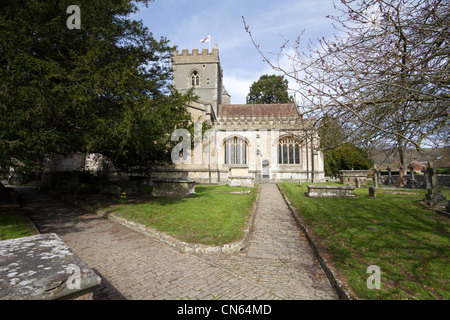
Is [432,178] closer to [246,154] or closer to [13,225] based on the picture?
[13,225]

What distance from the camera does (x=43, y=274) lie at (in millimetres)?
1659

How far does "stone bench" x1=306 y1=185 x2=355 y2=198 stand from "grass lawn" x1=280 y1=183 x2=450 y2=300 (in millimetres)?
3432

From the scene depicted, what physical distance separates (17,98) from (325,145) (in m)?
7.86

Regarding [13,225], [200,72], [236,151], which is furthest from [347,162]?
[13,225]

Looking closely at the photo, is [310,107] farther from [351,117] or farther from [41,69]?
[41,69]

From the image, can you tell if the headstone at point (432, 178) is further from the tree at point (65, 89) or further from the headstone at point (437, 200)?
the tree at point (65, 89)

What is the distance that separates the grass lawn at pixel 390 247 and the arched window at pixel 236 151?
19347 millimetres

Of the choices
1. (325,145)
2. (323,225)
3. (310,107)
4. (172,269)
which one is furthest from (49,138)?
(323,225)

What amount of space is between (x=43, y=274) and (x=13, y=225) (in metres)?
6.08

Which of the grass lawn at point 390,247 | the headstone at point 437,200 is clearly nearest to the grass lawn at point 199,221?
the grass lawn at point 390,247

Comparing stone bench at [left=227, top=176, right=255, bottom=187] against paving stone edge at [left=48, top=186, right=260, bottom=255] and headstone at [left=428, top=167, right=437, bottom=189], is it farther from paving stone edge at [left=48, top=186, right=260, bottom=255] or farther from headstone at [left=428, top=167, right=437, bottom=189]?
paving stone edge at [left=48, top=186, right=260, bottom=255]

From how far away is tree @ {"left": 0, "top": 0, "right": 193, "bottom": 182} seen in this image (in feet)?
19.7

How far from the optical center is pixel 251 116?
2833 centimetres

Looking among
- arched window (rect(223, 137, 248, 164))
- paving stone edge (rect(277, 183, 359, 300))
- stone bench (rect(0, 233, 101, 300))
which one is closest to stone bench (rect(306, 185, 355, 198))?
paving stone edge (rect(277, 183, 359, 300))
